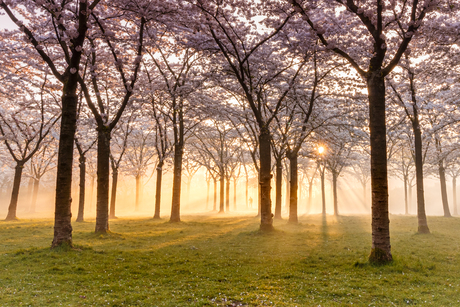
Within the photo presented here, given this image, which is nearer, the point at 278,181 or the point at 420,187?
the point at 420,187

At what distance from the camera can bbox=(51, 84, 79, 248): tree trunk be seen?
10.9 meters

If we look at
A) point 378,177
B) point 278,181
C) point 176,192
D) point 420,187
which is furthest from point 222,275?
point 278,181

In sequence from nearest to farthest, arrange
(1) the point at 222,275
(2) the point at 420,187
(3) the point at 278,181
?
1. (1) the point at 222,275
2. (2) the point at 420,187
3. (3) the point at 278,181

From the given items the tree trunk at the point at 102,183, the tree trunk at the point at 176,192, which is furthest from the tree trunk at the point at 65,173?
the tree trunk at the point at 176,192

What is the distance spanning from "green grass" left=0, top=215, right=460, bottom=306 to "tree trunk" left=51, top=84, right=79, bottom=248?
71 cm

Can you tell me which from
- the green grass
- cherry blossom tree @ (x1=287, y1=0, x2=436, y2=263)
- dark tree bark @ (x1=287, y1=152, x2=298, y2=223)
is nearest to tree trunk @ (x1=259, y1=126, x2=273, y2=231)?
the green grass

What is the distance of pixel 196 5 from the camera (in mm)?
13188

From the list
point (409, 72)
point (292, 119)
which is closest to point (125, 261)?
point (292, 119)

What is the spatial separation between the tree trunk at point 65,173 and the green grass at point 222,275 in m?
0.71

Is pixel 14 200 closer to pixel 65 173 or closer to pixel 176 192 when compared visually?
pixel 176 192

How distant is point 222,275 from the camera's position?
8.41 meters

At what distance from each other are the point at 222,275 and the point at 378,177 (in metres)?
6.06

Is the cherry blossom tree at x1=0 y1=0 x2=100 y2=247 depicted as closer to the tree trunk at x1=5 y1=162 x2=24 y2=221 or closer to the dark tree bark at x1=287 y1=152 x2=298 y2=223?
the dark tree bark at x1=287 y1=152 x2=298 y2=223

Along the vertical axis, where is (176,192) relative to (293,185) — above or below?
below
